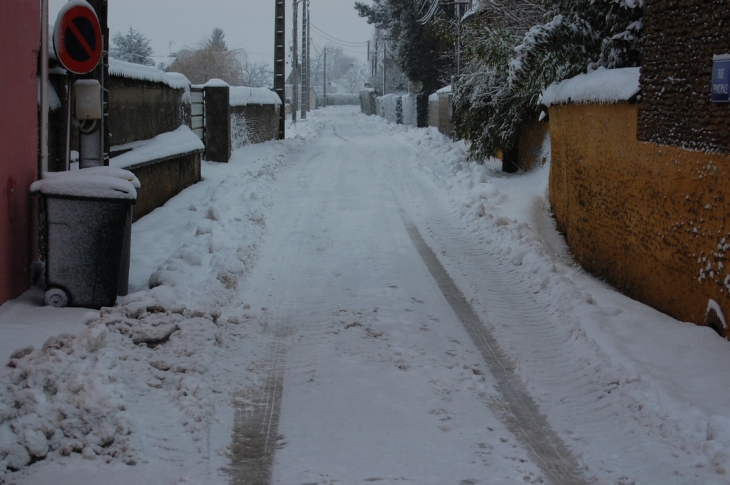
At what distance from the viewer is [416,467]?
13.9 feet

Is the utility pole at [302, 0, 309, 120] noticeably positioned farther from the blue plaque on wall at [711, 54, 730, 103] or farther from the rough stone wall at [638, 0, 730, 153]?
the blue plaque on wall at [711, 54, 730, 103]

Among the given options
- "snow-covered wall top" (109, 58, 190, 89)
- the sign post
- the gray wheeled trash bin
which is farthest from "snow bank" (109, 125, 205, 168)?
the gray wheeled trash bin

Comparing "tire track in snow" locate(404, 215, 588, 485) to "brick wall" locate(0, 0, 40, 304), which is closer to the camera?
"tire track in snow" locate(404, 215, 588, 485)

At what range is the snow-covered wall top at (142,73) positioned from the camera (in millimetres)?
10633

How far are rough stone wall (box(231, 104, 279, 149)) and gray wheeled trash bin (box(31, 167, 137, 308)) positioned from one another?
13.6m

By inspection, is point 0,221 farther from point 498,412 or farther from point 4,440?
point 498,412

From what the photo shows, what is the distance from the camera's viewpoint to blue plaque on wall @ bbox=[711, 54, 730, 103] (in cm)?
609

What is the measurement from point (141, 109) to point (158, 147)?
2.06ft

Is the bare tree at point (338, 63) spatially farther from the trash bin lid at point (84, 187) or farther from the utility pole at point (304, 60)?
the trash bin lid at point (84, 187)

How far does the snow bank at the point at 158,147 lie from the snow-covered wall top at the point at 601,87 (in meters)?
5.69

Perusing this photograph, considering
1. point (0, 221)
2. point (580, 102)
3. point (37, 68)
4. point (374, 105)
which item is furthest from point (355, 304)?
point (374, 105)

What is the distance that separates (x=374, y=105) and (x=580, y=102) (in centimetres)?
5576

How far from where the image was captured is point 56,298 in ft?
Answer: 22.0

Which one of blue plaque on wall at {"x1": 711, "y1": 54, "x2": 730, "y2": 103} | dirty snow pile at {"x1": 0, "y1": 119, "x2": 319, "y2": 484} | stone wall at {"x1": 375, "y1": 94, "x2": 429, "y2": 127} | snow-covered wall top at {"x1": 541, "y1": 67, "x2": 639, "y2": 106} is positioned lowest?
dirty snow pile at {"x1": 0, "y1": 119, "x2": 319, "y2": 484}
